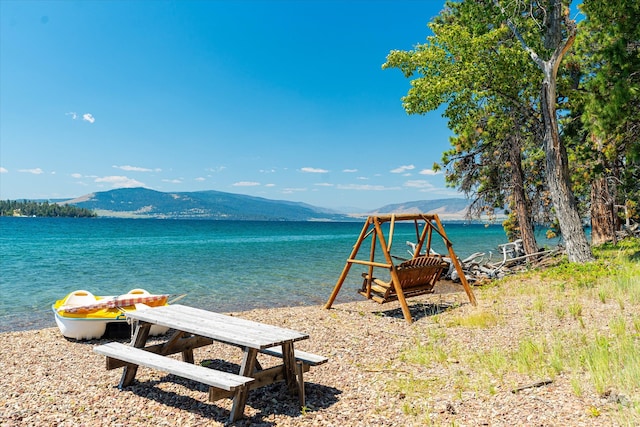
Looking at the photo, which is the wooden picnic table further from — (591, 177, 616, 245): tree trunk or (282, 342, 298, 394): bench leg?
(591, 177, 616, 245): tree trunk

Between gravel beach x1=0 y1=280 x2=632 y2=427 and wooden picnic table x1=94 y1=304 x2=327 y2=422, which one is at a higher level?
wooden picnic table x1=94 y1=304 x2=327 y2=422

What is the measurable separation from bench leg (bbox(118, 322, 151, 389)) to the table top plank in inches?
8.6

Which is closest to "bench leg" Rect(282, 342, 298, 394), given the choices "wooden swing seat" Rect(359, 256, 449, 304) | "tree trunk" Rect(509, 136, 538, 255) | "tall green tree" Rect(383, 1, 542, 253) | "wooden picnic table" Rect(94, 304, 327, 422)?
"wooden picnic table" Rect(94, 304, 327, 422)

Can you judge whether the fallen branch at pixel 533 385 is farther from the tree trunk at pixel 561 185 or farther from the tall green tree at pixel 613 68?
the tree trunk at pixel 561 185

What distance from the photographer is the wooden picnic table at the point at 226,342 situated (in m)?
4.47

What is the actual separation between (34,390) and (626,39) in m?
14.2

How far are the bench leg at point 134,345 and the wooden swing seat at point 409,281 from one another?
5265 mm

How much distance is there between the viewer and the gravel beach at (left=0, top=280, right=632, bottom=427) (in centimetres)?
435

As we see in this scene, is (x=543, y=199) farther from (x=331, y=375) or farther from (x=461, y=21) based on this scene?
(x=331, y=375)

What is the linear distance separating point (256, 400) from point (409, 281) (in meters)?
5.51

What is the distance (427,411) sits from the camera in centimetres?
444

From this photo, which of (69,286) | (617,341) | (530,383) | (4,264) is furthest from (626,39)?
(4,264)

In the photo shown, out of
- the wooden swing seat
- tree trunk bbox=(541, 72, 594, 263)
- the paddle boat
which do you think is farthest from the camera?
tree trunk bbox=(541, 72, 594, 263)

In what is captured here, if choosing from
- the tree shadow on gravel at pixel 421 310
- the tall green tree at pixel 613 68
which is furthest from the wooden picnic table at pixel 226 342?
the tall green tree at pixel 613 68
